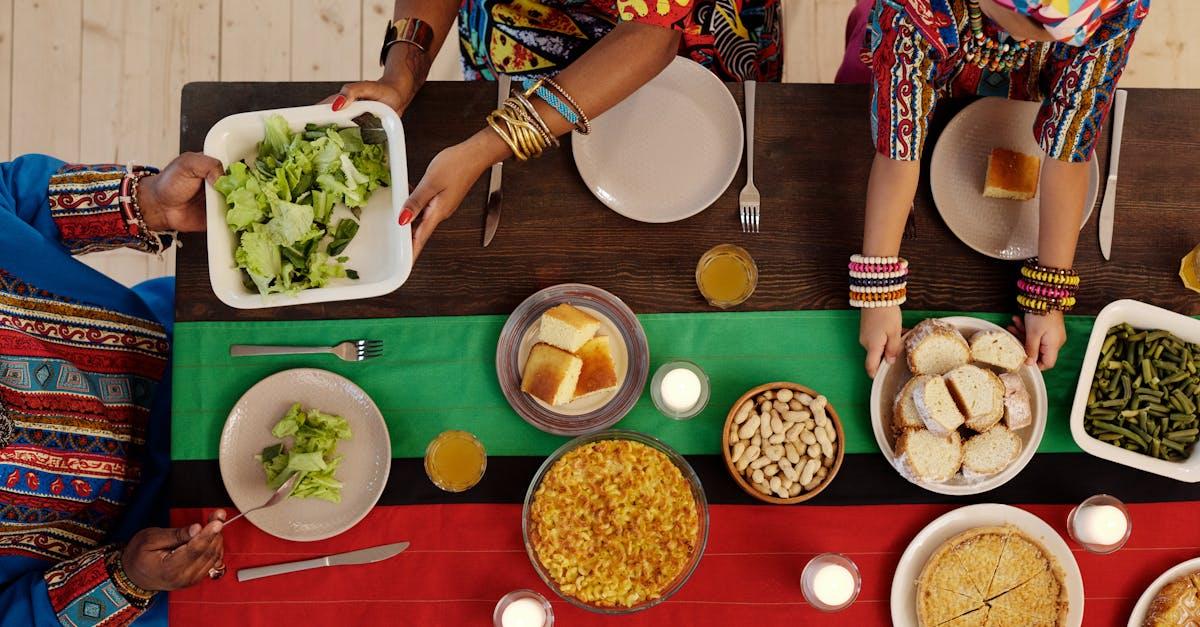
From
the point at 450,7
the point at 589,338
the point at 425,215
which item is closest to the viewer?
the point at 425,215

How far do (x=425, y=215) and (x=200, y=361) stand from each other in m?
0.53

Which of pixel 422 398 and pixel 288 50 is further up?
pixel 288 50

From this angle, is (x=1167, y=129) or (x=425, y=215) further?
(x=1167, y=129)

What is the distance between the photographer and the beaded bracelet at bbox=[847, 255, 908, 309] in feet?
4.59

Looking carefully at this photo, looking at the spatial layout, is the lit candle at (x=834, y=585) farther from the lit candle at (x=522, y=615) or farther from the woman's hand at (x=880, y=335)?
the lit candle at (x=522, y=615)

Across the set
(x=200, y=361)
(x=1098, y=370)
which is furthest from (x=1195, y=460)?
(x=200, y=361)

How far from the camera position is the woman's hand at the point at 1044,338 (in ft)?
4.66

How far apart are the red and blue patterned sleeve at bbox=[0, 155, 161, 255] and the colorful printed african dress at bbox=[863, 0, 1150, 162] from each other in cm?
132

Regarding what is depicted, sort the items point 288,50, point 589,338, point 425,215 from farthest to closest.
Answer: point 288,50 < point 589,338 < point 425,215

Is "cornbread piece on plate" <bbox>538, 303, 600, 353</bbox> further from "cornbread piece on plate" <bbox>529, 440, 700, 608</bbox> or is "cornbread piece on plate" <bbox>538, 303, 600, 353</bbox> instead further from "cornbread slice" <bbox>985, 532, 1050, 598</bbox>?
"cornbread slice" <bbox>985, 532, 1050, 598</bbox>

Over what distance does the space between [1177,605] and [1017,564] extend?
30cm

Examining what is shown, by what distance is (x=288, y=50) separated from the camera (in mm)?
2566

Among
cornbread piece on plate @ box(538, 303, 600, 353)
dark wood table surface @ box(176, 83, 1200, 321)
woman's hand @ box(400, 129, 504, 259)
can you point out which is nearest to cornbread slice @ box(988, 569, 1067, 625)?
dark wood table surface @ box(176, 83, 1200, 321)

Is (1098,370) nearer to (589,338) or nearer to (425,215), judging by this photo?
(589,338)
